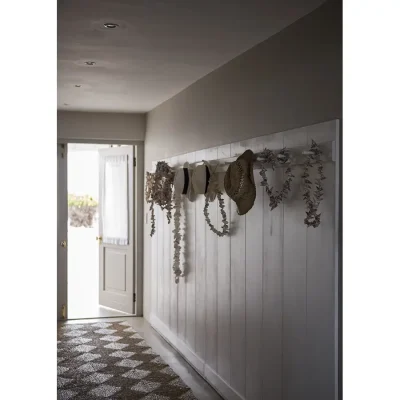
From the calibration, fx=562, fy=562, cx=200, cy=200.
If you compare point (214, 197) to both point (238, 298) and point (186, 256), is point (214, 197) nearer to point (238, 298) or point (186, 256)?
point (238, 298)

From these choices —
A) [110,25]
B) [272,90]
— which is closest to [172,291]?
[272,90]

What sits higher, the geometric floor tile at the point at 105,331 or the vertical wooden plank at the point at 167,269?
the vertical wooden plank at the point at 167,269

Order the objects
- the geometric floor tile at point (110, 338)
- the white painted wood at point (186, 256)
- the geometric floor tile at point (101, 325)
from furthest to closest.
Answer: the geometric floor tile at point (101, 325)
the geometric floor tile at point (110, 338)
the white painted wood at point (186, 256)

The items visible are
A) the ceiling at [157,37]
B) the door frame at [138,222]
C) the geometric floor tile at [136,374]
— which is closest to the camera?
the ceiling at [157,37]

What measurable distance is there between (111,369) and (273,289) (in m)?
2.05

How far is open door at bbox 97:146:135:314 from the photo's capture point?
23.8 ft

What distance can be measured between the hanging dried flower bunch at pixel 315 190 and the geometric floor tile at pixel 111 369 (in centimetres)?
195

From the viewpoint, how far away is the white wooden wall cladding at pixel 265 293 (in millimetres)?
2838

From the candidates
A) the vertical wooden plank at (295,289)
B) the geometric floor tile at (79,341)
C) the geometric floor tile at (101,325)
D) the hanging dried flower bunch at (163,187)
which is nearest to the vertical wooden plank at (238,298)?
the vertical wooden plank at (295,289)

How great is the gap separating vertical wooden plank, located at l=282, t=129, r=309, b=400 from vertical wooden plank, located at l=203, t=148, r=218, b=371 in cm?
120

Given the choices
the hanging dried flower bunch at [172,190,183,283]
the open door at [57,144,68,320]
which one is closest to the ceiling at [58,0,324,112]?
the hanging dried flower bunch at [172,190,183,283]

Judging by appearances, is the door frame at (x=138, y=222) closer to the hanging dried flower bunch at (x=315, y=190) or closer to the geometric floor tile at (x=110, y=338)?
the geometric floor tile at (x=110, y=338)
